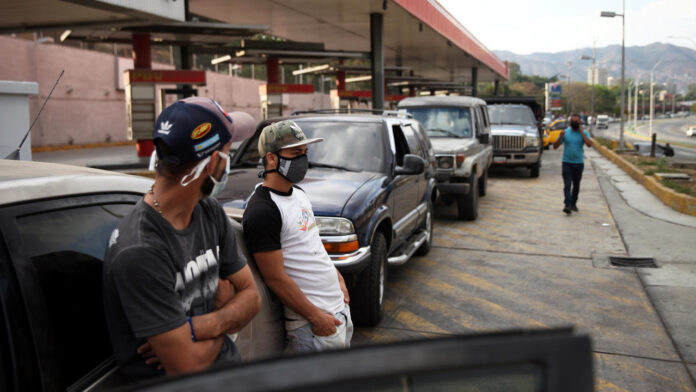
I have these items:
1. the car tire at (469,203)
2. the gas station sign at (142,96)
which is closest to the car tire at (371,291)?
the car tire at (469,203)

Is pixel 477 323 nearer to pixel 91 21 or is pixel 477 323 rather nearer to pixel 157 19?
pixel 157 19

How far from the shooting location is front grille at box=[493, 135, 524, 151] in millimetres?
17375

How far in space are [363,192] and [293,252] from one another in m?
2.39

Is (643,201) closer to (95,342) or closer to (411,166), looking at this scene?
(411,166)

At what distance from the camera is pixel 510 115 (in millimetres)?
19172

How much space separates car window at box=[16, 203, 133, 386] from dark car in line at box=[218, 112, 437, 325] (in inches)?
116

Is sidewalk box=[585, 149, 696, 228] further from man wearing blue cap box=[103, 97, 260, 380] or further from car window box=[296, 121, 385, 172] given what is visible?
man wearing blue cap box=[103, 97, 260, 380]

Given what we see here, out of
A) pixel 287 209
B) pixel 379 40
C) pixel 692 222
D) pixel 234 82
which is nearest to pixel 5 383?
pixel 287 209

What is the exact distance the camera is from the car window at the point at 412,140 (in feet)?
24.1

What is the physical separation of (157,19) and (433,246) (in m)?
7.26

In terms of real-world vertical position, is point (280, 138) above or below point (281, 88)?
below

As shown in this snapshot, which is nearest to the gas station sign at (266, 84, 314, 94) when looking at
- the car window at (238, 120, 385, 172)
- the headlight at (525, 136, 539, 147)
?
the headlight at (525, 136, 539, 147)

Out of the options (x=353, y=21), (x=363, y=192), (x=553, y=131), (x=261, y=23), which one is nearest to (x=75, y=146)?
(x=261, y=23)

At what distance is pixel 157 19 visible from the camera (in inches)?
471
